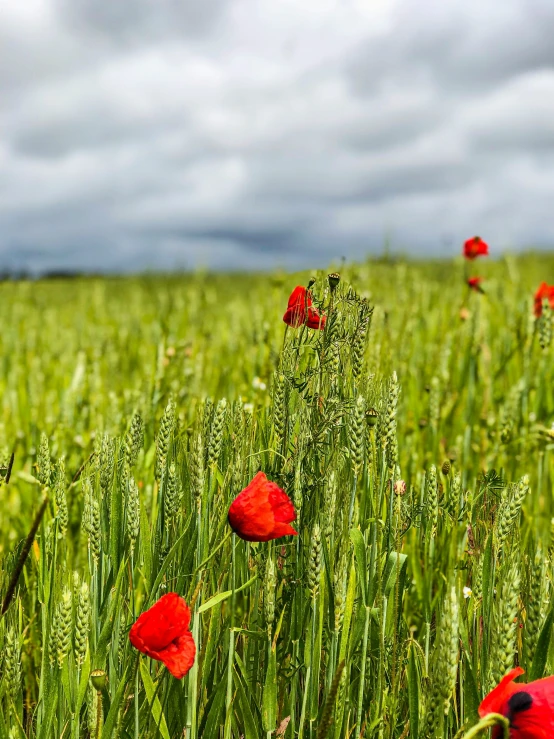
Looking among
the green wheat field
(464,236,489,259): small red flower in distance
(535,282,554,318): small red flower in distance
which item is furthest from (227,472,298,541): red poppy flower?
(464,236,489,259): small red flower in distance

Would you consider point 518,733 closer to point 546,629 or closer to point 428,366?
point 546,629

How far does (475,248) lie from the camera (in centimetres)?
338

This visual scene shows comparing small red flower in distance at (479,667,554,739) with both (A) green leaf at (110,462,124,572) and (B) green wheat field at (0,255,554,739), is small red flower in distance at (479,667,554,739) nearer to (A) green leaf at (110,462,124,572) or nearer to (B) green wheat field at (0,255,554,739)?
(B) green wheat field at (0,255,554,739)

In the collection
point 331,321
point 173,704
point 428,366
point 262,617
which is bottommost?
point 173,704

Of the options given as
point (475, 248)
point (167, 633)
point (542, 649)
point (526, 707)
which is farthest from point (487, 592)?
point (475, 248)

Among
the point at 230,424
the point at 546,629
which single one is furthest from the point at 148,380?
the point at 546,629

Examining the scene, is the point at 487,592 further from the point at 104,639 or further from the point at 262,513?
the point at 104,639

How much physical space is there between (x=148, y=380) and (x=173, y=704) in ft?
4.53

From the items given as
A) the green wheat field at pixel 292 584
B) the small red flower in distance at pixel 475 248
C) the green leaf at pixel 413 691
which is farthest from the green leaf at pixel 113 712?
the small red flower in distance at pixel 475 248

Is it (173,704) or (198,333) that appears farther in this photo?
(198,333)

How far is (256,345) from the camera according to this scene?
10.2ft

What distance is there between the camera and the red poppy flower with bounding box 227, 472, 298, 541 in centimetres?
93

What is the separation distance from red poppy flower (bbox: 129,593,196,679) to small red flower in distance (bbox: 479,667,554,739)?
15.6 inches

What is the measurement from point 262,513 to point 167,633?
20 cm
